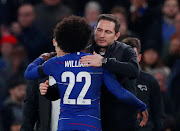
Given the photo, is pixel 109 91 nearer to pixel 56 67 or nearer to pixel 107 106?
pixel 107 106

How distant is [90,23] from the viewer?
10539mm

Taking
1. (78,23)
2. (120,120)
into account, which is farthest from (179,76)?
(78,23)

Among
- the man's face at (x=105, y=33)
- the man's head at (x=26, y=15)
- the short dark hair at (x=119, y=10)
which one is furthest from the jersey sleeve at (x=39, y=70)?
the man's head at (x=26, y=15)

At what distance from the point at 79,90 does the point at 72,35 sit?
0.54m

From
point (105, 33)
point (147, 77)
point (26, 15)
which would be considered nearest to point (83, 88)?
point (105, 33)

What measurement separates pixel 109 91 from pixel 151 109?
1557mm

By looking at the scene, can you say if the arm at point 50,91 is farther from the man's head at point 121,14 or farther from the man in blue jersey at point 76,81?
the man's head at point 121,14

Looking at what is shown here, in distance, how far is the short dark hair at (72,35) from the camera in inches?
205

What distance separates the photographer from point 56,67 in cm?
516

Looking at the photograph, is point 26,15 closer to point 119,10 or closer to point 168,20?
point 119,10

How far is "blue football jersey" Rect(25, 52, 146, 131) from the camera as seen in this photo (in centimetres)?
507

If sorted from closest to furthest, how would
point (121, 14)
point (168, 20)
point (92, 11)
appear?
point (121, 14), point (168, 20), point (92, 11)

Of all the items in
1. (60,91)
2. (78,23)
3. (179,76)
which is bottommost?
(179,76)

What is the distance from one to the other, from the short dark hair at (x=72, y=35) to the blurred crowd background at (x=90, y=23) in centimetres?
415
